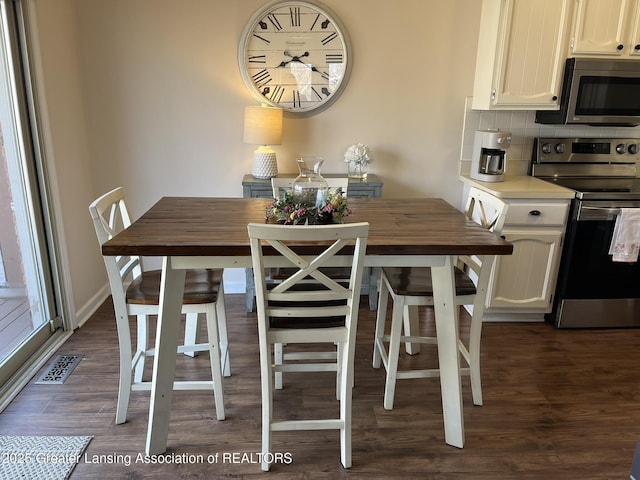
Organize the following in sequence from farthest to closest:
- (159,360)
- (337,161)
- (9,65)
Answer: (337,161) < (9,65) < (159,360)

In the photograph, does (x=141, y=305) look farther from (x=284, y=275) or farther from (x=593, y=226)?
(x=593, y=226)

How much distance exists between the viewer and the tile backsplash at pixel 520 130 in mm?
3324

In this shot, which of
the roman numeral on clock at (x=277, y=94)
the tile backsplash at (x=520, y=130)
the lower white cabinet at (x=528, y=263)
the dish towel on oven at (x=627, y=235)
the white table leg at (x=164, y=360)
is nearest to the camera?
the white table leg at (x=164, y=360)

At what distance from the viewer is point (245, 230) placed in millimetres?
1880

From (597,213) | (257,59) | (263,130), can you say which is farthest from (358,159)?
(597,213)

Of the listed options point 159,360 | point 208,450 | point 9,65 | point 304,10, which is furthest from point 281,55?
point 208,450

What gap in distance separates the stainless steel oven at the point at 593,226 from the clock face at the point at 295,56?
1565 mm

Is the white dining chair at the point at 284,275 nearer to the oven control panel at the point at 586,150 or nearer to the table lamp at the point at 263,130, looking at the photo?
the table lamp at the point at 263,130

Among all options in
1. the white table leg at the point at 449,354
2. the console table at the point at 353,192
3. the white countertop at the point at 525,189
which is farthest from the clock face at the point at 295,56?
the white table leg at the point at 449,354

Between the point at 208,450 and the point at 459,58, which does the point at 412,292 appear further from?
the point at 459,58

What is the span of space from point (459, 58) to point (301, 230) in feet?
7.73

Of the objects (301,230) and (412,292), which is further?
(412,292)

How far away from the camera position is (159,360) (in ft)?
6.02

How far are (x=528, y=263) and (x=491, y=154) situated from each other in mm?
761
